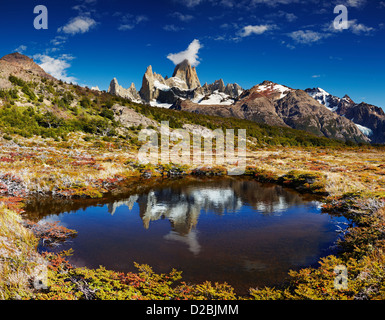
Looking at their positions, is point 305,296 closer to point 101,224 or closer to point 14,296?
point 14,296

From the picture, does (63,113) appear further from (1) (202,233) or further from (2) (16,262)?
(2) (16,262)

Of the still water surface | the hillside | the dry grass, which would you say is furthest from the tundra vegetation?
the still water surface

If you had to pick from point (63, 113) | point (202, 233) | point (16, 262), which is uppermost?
point (63, 113)

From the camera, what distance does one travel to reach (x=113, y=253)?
11570mm

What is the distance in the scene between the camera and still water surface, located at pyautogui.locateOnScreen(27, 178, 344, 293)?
10562 millimetres

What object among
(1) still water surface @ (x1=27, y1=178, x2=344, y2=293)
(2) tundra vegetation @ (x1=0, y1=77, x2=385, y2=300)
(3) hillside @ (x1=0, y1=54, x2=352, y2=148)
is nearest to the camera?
(2) tundra vegetation @ (x1=0, y1=77, x2=385, y2=300)

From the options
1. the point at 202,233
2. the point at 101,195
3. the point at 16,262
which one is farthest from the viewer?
the point at 101,195

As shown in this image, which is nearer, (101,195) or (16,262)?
(16,262)

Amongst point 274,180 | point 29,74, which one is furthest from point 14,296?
point 29,74

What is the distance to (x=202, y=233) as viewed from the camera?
14.6 m

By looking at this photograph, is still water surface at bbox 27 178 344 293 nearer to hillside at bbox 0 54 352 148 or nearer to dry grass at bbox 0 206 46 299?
dry grass at bbox 0 206 46 299

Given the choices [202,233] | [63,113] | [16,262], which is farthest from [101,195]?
[63,113]

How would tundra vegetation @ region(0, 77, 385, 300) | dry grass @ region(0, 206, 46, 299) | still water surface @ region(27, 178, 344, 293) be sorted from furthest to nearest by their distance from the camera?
still water surface @ region(27, 178, 344, 293) < tundra vegetation @ region(0, 77, 385, 300) < dry grass @ region(0, 206, 46, 299)
